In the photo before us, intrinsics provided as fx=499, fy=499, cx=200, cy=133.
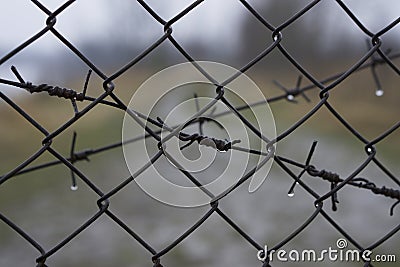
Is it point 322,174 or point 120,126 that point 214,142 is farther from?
point 120,126

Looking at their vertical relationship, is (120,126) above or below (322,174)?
above

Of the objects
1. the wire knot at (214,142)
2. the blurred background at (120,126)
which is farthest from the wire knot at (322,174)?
the blurred background at (120,126)

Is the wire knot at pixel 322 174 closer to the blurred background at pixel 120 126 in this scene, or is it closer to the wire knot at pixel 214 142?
the wire knot at pixel 214 142

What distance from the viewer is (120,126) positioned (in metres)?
3.82

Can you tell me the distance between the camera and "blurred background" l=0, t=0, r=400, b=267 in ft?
6.80

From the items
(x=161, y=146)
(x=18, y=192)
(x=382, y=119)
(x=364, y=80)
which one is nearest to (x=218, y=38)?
(x=364, y=80)

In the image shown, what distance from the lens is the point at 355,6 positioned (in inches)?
147

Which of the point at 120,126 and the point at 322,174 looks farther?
the point at 120,126

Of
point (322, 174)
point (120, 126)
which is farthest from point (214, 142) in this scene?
point (120, 126)

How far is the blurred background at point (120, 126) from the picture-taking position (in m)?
2.07

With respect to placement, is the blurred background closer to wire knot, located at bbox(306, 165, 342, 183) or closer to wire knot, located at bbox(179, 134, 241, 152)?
wire knot, located at bbox(179, 134, 241, 152)

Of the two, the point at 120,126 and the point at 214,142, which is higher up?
the point at 120,126

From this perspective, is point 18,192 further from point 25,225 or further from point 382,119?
point 382,119

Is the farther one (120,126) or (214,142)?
(120,126)
